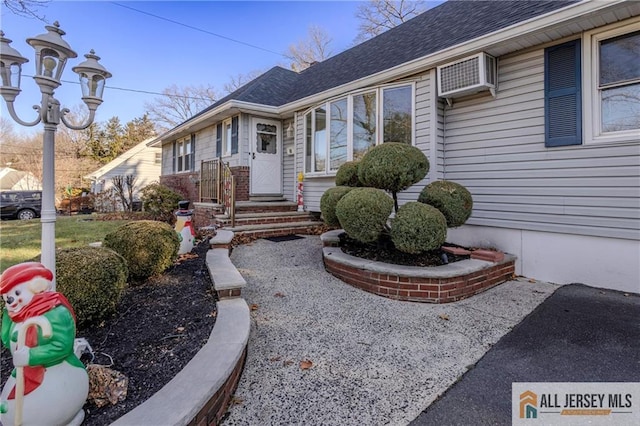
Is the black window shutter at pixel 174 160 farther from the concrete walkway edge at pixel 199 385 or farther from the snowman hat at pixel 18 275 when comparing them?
the snowman hat at pixel 18 275

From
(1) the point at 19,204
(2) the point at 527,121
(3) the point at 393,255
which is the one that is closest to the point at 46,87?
(3) the point at 393,255

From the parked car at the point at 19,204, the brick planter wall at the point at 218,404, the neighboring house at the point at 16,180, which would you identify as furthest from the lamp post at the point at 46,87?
the neighboring house at the point at 16,180

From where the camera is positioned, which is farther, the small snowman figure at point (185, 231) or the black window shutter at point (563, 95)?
the small snowman figure at point (185, 231)

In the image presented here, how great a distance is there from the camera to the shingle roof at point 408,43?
4.88 metres

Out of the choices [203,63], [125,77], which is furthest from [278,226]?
[125,77]

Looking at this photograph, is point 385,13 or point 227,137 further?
point 385,13

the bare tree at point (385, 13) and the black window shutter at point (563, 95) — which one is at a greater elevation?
the bare tree at point (385, 13)

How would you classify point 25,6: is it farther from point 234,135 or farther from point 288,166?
Result: point 288,166

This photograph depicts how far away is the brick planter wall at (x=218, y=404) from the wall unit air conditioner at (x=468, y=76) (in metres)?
4.83

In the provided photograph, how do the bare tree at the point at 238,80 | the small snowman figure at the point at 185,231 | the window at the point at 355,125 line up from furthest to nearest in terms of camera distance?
the bare tree at the point at 238,80, the window at the point at 355,125, the small snowman figure at the point at 185,231

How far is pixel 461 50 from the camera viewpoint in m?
4.75

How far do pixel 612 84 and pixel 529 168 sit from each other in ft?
4.15

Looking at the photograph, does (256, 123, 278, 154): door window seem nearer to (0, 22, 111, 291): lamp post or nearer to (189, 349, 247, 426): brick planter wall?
(0, 22, 111, 291): lamp post

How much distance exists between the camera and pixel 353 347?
102 inches
